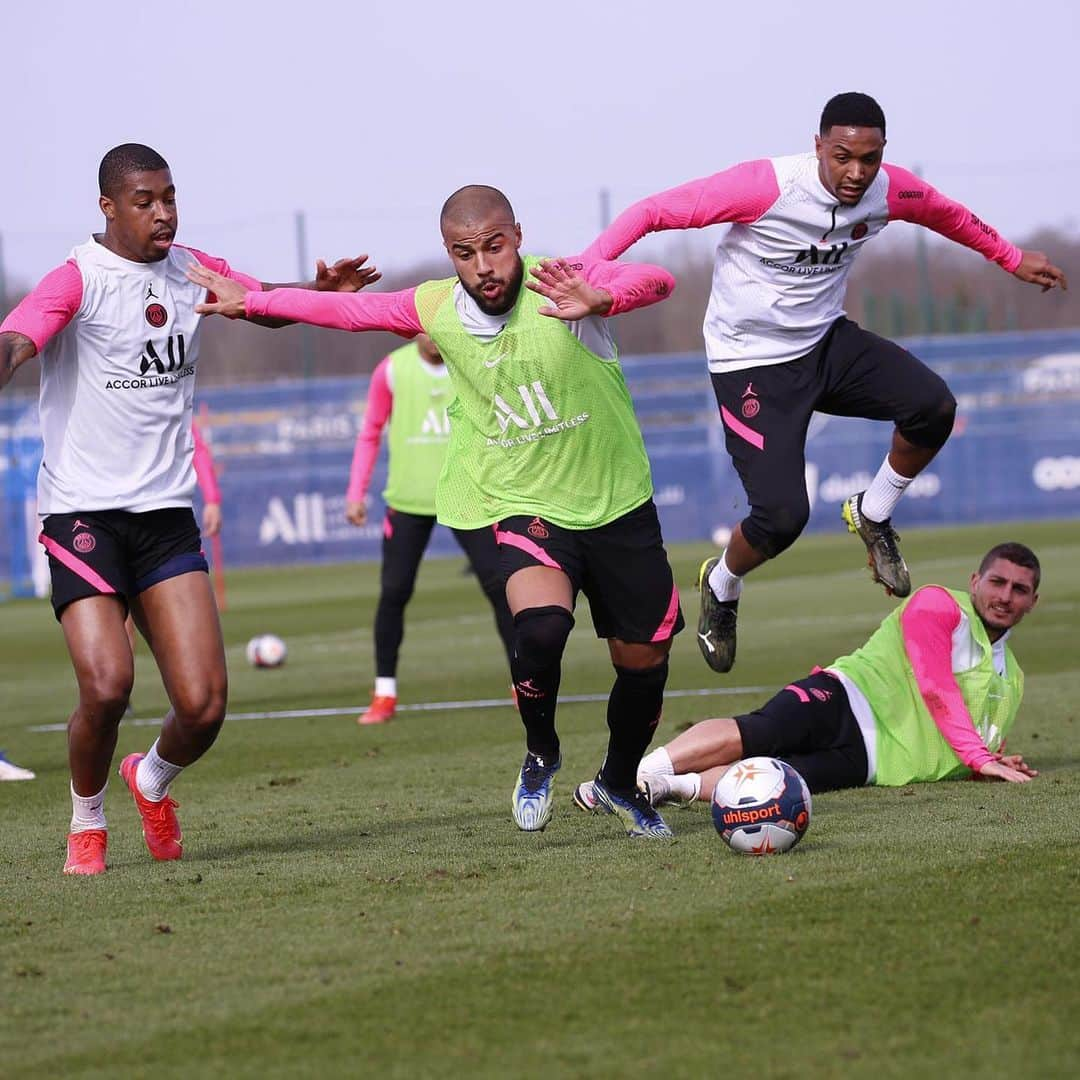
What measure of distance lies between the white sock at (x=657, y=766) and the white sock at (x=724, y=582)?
3.47 ft

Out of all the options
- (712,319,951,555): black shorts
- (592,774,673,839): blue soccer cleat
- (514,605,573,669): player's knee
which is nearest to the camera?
(514,605,573,669): player's knee

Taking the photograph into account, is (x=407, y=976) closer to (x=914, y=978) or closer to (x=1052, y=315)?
(x=914, y=978)

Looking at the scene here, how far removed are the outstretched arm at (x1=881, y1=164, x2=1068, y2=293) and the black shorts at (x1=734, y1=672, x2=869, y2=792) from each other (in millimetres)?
1884

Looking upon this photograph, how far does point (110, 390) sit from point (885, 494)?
11.9 feet

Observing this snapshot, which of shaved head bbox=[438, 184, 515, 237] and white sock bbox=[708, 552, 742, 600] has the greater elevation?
shaved head bbox=[438, 184, 515, 237]

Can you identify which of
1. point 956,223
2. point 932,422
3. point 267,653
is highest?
point 956,223

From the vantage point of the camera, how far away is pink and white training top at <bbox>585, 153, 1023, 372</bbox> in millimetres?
7246

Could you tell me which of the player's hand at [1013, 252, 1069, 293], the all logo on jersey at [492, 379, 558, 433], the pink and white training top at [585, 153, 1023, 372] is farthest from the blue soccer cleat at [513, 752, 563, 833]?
the player's hand at [1013, 252, 1069, 293]

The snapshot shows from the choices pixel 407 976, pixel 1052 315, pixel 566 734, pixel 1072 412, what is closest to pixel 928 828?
pixel 407 976

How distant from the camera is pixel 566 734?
1031 cm

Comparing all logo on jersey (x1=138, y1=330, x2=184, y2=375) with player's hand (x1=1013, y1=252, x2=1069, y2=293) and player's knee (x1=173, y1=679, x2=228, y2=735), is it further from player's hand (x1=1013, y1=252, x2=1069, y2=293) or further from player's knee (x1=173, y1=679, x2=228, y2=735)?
player's hand (x1=1013, y1=252, x2=1069, y2=293)

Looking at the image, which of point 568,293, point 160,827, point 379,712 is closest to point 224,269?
point 568,293

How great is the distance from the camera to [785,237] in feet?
24.2

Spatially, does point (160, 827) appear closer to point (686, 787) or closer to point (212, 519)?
point (686, 787)
